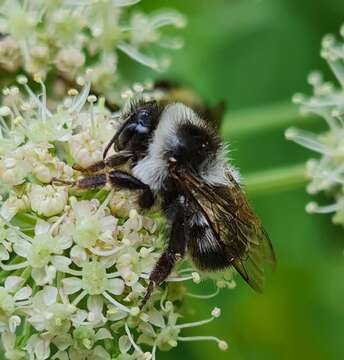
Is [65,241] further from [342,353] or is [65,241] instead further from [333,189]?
[342,353]

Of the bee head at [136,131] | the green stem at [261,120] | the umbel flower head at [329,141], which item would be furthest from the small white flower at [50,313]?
the green stem at [261,120]

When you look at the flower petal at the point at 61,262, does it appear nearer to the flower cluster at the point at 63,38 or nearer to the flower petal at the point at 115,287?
the flower petal at the point at 115,287

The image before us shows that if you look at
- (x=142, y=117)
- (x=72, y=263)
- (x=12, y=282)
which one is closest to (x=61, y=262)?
(x=72, y=263)

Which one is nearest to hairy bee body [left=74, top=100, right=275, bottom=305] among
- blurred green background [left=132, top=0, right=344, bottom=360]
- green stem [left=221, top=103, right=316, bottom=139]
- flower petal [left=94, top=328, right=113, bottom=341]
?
flower petal [left=94, top=328, right=113, bottom=341]

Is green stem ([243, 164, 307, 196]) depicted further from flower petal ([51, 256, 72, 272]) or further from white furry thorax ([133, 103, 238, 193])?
flower petal ([51, 256, 72, 272])

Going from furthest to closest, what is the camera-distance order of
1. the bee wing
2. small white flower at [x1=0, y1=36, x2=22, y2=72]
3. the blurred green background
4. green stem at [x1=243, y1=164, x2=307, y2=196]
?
the blurred green background → green stem at [x1=243, y1=164, x2=307, y2=196] → small white flower at [x1=0, y1=36, x2=22, y2=72] → the bee wing

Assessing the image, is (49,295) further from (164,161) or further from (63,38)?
(63,38)

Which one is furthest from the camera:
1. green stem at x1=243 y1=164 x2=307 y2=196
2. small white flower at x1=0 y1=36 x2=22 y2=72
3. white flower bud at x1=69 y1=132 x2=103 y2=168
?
green stem at x1=243 y1=164 x2=307 y2=196
